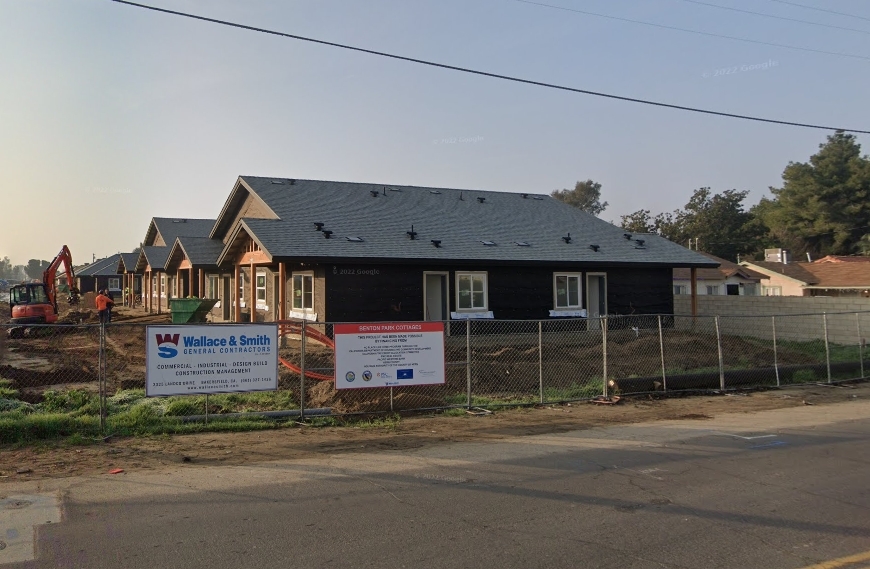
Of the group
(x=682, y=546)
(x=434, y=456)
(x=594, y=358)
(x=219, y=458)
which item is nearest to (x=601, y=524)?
(x=682, y=546)

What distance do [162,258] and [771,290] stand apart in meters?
42.9

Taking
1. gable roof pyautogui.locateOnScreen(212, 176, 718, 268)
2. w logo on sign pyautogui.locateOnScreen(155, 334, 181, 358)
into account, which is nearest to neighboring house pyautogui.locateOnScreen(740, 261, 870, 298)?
gable roof pyautogui.locateOnScreen(212, 176, 718, 268)

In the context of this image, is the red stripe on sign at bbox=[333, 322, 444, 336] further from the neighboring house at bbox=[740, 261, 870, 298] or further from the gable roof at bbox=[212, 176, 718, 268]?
the neighboring house at bbox=[740, 261, 870, 298]

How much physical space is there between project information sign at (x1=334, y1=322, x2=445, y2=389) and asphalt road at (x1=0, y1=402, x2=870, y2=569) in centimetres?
249

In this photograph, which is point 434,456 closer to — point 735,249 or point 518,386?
point 518,386

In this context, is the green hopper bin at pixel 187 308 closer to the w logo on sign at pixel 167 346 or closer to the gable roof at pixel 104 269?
the w logo on sign at pixel 167 346

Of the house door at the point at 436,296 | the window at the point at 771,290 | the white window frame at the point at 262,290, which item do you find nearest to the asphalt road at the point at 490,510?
the house door at the point at 436,296

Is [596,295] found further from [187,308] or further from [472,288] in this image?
[187,308]

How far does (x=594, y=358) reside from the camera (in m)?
19.6

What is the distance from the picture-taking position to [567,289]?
25.0 meters

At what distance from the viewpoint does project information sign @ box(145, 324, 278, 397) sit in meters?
10.4

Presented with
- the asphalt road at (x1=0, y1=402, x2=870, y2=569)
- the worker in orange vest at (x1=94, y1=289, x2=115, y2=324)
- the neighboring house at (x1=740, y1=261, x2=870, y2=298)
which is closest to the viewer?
the asphalt road at (x1=0, y1=402, x2=870, y2=569)

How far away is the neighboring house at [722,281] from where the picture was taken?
4675 cm

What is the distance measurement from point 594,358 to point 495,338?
435cm
